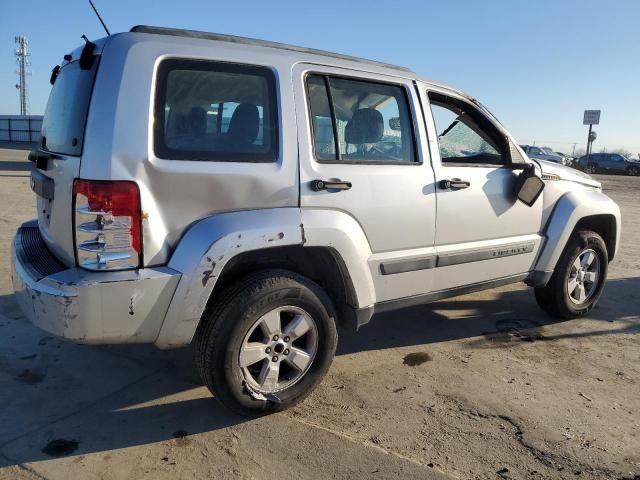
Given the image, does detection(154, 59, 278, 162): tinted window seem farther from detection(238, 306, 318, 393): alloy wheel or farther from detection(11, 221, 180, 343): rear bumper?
detection(238, 306, 318, 393): alloy wheel

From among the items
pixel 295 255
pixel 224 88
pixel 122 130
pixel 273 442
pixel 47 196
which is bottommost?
pixel 273 442

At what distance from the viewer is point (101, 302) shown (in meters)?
2.35

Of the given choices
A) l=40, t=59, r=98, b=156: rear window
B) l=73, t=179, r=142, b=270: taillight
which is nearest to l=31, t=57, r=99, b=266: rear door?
l=40, t=59, r=98, b=156: rear window

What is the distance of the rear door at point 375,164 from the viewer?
292cm

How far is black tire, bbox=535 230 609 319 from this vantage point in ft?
14.5

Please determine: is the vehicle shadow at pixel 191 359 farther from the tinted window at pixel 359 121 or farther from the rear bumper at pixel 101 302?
the tinted window at pixel 359 121

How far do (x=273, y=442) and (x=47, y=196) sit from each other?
5.94ft

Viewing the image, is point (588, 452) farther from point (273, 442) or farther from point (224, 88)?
point (224, 88)

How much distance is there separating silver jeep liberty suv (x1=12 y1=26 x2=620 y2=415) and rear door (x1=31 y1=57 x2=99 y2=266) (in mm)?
18

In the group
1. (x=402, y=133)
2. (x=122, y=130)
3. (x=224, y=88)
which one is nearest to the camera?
(x=122, y=130)

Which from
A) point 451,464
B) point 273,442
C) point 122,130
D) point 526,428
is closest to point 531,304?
point 526,428

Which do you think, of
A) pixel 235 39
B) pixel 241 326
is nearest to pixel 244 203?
pixel 241 326

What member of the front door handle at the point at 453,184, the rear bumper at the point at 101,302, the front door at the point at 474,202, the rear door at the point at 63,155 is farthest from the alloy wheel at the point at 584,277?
the rear door at the point at 63,155

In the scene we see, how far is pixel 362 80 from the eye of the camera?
128 inches
